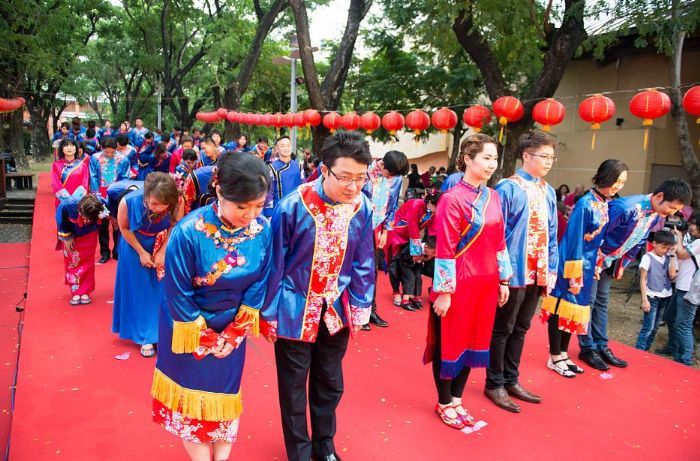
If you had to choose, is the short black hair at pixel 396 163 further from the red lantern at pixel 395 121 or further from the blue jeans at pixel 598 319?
the red lantern at pixel 395 121

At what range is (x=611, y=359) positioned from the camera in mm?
4449

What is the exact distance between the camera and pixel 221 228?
6.96 ft

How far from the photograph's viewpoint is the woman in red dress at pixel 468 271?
9.89ft

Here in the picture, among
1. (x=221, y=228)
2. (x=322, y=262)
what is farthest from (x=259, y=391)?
(x=221, y=228)

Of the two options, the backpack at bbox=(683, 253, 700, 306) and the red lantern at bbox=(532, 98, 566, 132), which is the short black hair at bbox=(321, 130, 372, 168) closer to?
the backpack at bbox=(683, 253, 700, 306)

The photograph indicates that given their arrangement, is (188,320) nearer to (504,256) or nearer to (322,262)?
(322,262)

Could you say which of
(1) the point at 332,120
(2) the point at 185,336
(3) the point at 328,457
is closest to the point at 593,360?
(3) the point at 328,457

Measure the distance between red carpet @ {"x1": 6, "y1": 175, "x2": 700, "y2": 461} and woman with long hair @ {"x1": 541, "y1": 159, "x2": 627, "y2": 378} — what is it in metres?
0.44

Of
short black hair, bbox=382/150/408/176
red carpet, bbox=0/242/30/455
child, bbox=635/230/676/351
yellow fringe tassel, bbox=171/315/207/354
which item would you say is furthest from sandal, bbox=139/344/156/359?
child, bbox=635/230/676/351

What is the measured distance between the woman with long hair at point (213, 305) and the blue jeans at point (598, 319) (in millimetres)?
3318

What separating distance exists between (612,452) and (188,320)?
2.64 meters

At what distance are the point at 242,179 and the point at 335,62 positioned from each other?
1020cm

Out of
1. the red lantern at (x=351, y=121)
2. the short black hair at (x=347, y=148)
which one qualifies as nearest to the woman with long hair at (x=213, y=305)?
the short black hair at (x=347, y=148)

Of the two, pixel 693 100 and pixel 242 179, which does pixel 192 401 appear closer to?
pixel 242 179
